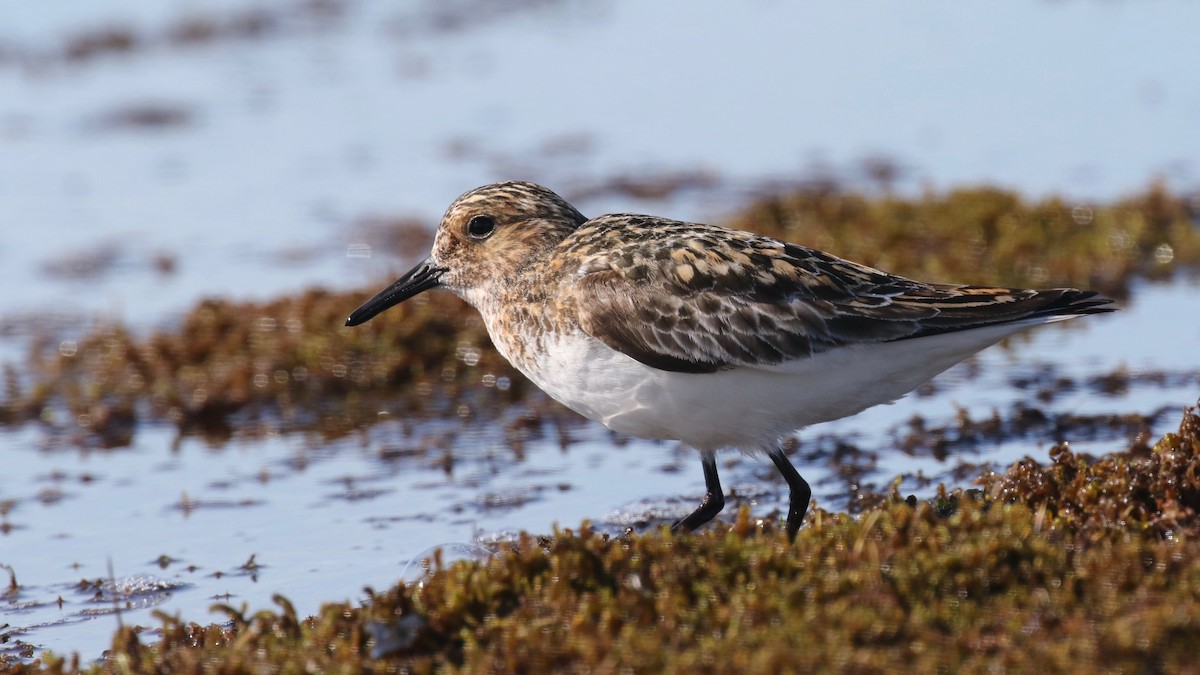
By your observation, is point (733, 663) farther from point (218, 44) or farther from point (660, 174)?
point (218, 44)

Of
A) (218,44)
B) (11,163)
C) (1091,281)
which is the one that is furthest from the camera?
(218,44)

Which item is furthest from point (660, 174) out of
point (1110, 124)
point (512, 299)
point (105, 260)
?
point (512, 299)

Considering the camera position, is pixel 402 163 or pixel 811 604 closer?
pixel 811 604

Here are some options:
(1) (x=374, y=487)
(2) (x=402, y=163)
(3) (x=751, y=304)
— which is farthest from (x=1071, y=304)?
(2) (x=402, y=163)

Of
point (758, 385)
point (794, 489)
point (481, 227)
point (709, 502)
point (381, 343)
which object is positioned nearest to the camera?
point (758, 385)

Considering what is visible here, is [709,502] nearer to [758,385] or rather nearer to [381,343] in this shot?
[758,385]

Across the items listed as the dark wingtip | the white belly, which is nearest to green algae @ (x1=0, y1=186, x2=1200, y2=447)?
the white belly

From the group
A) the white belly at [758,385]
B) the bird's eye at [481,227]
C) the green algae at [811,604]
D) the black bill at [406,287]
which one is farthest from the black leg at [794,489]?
the black bill at [406,287]
